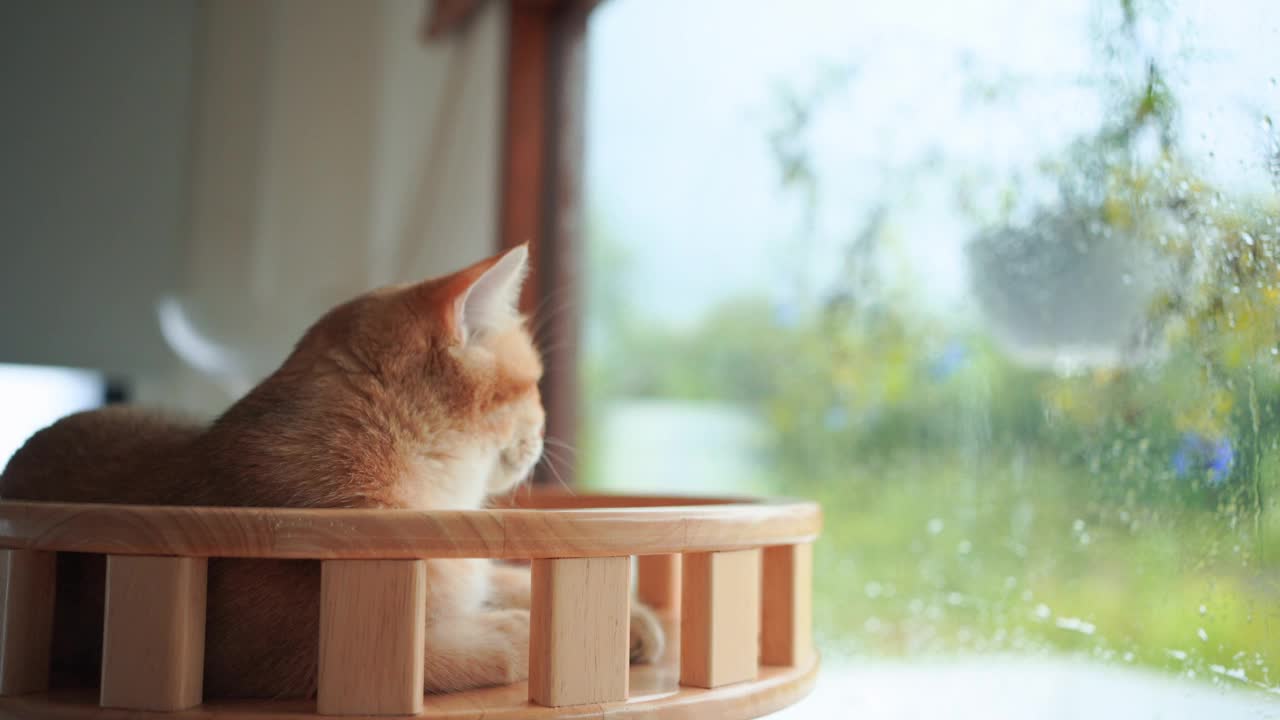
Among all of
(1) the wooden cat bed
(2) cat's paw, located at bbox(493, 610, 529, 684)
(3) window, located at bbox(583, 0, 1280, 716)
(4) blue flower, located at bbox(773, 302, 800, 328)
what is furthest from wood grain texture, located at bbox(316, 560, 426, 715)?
(4) blue flower, located at bbox(773, 302, 800, 328)

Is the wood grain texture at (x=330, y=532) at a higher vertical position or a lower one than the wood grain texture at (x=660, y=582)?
higher

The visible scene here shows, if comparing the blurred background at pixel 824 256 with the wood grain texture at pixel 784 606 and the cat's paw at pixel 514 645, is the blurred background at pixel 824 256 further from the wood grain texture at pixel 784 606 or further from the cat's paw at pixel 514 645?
the cat's paw at pixel 514 645

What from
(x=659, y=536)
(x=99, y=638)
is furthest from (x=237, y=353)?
(x=659, y=536)

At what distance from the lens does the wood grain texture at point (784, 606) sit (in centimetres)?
80

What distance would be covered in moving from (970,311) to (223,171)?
1.85 meters

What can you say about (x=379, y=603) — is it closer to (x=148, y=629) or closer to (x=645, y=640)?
(x=148, y=629)

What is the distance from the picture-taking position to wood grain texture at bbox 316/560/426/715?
1.98 feet

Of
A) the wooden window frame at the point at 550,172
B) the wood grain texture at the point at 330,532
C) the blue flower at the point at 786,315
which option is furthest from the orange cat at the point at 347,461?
the wooden window frame at the point at 550,172

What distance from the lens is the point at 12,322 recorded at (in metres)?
2.00

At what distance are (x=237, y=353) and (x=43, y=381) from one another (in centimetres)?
37

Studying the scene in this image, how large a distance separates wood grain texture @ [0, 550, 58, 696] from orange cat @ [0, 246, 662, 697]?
0.08 m

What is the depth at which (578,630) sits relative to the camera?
25.0 inches

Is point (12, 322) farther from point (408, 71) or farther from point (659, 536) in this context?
point (659, 536)

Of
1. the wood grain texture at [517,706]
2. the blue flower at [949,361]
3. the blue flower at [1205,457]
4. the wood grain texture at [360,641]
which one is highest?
the blue flower at [949,361]
